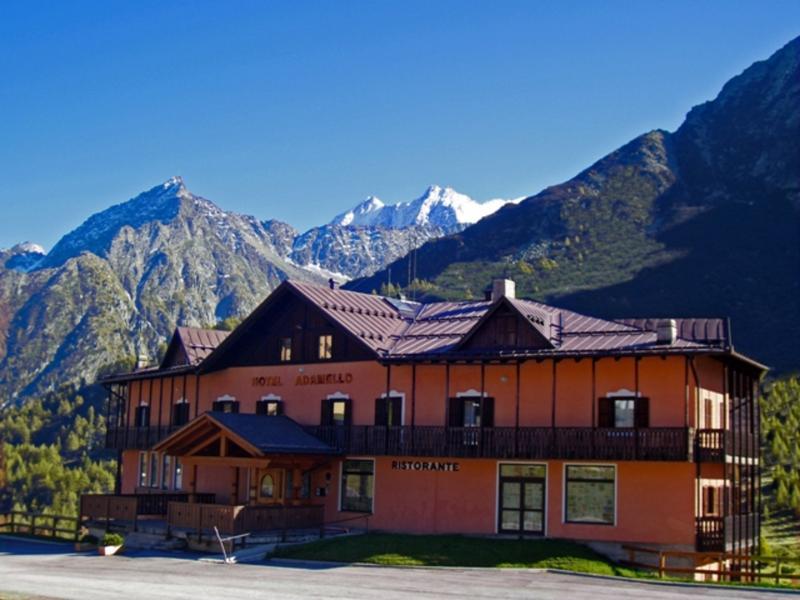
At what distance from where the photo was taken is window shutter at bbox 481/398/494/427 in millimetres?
39531

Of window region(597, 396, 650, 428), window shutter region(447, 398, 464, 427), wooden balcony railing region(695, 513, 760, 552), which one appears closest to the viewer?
wooden balcony railing region(695, 513, 760, 552)

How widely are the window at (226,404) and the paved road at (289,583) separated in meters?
13.7

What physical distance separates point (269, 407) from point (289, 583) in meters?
18.6

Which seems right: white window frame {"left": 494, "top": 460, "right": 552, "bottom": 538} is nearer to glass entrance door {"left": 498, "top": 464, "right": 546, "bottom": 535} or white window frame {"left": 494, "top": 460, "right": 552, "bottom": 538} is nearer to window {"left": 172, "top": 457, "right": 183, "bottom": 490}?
glass entrance door {"left": 498, "top": 464, "right": 546, "bottom": 535}

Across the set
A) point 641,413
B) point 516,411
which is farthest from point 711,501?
point 516,411

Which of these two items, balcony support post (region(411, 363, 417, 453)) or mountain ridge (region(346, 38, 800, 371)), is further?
mountain ridge (region(346, 38, 800, 371))

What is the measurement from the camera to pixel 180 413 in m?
52.1

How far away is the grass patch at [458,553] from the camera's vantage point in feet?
107

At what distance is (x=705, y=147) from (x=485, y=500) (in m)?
136

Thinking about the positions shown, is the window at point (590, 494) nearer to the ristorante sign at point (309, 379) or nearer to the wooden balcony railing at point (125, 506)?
the ristorante sign at point (309, 379)

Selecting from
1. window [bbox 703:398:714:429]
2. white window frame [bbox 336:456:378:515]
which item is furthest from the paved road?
window [bbox 703:398:714:429]

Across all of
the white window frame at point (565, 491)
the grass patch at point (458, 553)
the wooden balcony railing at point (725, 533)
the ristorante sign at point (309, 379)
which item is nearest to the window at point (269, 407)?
the ristorante sign at point (309, 379)

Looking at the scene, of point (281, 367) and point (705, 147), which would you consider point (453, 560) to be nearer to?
point (281, 367)

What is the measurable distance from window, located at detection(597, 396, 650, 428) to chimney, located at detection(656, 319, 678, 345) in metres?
2.02
